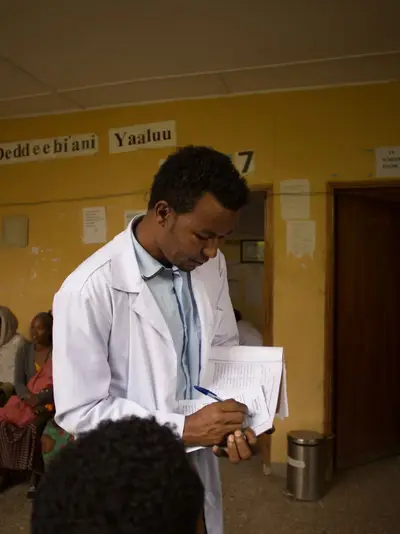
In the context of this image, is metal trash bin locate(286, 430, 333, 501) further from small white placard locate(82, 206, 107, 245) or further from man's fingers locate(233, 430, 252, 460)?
man's fingers locate(233, 430, 252, 460)

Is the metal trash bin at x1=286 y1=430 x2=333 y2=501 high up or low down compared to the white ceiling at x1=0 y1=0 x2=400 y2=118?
down

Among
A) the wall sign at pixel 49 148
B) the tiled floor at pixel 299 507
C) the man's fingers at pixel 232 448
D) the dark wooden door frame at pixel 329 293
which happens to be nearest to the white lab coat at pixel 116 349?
the man's fingers at pixel 232 448

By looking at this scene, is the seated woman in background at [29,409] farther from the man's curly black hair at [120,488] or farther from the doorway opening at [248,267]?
the doorway opening at [248,267]

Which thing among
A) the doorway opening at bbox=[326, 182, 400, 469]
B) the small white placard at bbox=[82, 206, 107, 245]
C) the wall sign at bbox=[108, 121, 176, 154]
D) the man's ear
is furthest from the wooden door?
the man's ear

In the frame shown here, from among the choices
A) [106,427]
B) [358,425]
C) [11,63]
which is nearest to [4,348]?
[11,63]

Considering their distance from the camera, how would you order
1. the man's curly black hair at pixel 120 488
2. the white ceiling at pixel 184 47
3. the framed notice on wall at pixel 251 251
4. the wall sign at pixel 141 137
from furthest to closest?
→ the framed notice on wall at pixel 251 251
the wall sign at pixel 141 137
the white ceiling at pixel 184 47
the man's curly black hair at pixel 120 488

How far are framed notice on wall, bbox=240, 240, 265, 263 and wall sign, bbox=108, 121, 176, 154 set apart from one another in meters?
2.68

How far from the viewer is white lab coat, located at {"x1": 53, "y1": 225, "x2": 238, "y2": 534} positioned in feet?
3.20

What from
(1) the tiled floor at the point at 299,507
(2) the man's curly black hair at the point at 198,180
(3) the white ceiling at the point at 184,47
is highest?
(3) the white ceiling at the point at 184,47

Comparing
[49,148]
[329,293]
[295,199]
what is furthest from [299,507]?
[49,148]

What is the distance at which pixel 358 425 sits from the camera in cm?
334

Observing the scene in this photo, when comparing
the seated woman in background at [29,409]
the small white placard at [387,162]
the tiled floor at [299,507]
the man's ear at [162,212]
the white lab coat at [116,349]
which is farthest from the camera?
the small white placard at [387,162]

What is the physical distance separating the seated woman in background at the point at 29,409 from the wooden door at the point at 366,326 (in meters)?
1.86

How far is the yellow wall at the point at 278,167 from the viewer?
304cm
